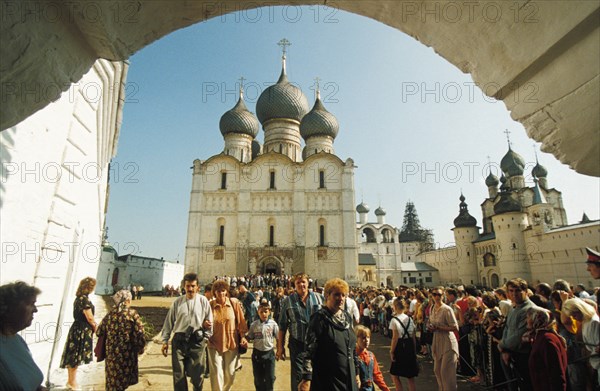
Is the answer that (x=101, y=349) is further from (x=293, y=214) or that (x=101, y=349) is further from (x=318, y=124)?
(x=318, y=124)

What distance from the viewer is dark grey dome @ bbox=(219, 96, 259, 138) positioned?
37281 millimetres

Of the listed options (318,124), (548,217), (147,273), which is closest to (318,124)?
(318,124)

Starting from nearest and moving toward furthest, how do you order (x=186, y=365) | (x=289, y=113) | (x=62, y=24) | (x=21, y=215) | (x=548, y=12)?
1. (x=548, y=12)
2. (x=62, y=24)
3. (x=21, y=215)
4. (x=186, y=365)
5. (x=289, y=113)

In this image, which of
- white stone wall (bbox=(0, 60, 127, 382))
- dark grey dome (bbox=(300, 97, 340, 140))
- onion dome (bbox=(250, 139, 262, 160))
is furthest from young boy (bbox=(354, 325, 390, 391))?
onion dome (bbox=(250, 139, 262, 160))

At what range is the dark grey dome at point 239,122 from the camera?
37.3 metres

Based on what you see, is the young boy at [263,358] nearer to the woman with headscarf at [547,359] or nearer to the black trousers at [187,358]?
the black trousers at [187,358]

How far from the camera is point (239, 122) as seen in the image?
3734 cm

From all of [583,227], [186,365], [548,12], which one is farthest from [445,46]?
[583,227]

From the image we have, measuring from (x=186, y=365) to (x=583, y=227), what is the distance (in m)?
41.5

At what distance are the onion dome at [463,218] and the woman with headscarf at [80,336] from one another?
181ft

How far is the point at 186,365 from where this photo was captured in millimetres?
4809

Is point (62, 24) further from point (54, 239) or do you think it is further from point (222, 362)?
point (222, 362)

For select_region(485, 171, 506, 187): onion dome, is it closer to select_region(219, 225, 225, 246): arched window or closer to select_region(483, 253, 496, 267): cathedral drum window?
select_region(483, 253, 496, 267): cathedral drum window

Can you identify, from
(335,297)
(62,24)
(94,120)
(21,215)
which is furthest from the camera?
(94,120)
